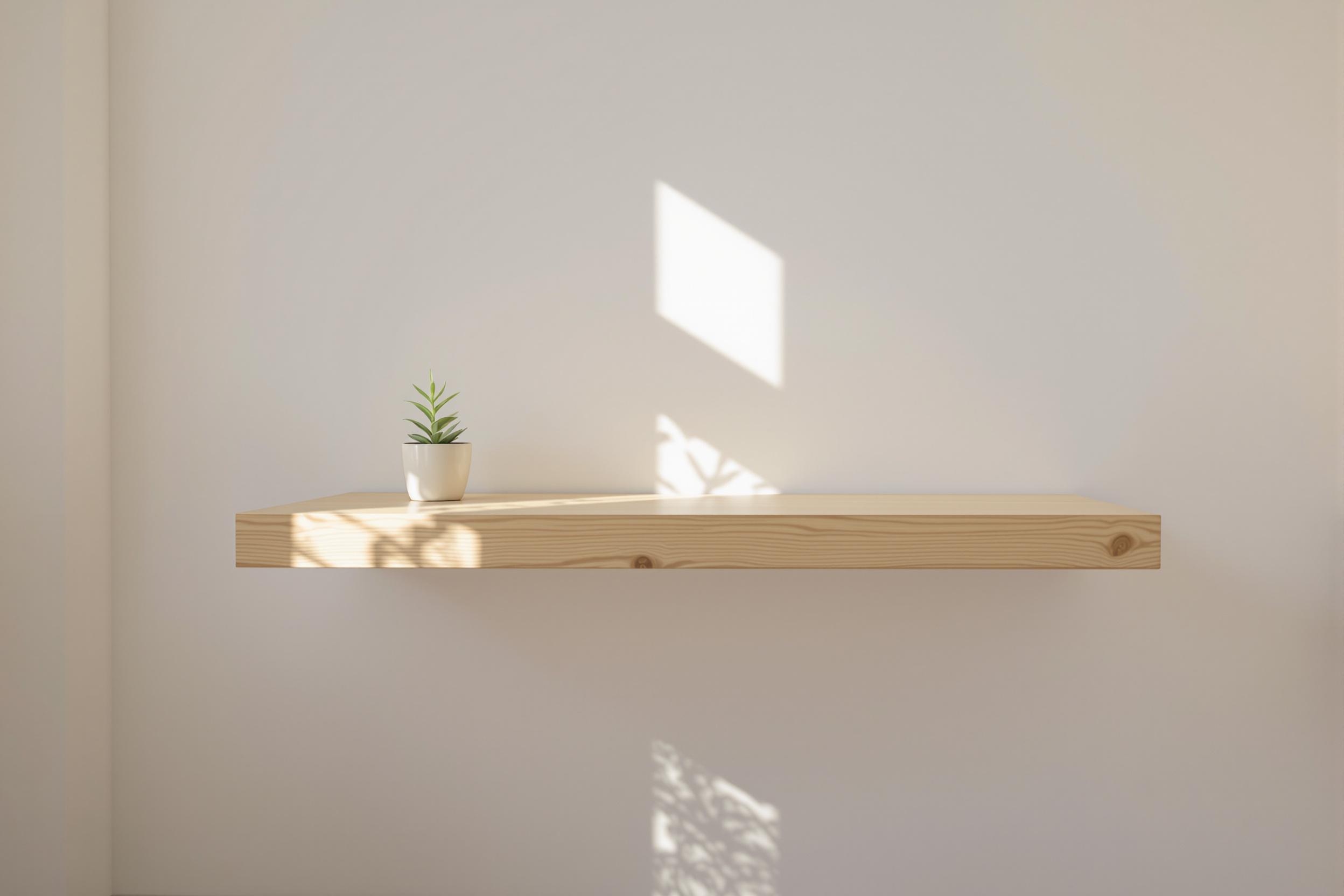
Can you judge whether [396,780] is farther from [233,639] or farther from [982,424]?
[982,424]

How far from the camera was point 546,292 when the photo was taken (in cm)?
155

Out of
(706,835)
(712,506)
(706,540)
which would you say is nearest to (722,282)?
(712,506)

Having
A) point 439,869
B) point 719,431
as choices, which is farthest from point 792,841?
point 719,431

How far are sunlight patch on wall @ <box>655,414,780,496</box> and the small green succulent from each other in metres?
0.35

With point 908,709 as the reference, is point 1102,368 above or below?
above

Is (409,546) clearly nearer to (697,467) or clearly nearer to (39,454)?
(697,467)

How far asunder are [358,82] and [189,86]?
0.30 metres

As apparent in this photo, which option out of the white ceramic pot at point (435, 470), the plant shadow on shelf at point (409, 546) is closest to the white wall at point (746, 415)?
the white ceramic pot at point (435, 470)

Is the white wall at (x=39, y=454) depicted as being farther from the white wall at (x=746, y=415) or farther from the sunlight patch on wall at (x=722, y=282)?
the sunlight patch on wall at (x=722, y=282)

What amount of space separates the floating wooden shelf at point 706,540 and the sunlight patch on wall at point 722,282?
40 centimetres

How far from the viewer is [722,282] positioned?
1545 millimetres

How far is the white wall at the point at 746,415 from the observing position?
151cm

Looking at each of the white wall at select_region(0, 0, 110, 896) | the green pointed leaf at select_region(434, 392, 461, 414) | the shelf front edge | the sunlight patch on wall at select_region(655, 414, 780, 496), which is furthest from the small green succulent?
the white wall at select_region(0, 0, 110, 896)

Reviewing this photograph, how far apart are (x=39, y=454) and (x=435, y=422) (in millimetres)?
683
